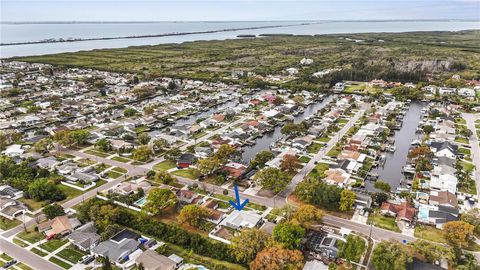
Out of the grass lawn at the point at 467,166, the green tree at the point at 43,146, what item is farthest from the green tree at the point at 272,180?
the green tree at the point at 43,146

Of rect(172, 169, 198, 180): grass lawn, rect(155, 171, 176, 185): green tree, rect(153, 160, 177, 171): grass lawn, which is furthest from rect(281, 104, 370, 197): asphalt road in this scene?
rect(153, 160, 177, 171): grass lawn

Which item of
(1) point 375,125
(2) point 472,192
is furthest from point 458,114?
(2) point 472,192

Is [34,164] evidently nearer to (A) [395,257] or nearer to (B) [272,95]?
(A) [395,257]

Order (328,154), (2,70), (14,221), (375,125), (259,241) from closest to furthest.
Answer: (259,241) → (14,221) → (328,154) → (375,125) → (2,70)

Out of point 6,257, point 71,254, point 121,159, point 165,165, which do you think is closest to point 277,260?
point 71,254

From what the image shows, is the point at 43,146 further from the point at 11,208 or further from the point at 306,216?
the point at 306,216
